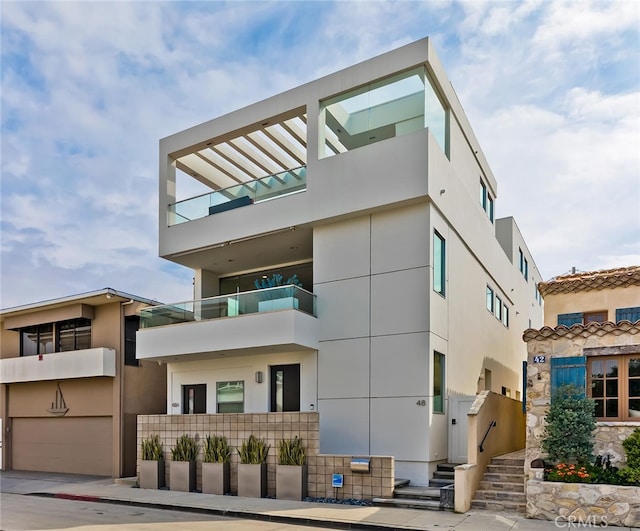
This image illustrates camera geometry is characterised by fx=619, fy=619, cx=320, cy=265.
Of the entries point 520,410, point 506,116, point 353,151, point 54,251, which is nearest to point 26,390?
point 54,251

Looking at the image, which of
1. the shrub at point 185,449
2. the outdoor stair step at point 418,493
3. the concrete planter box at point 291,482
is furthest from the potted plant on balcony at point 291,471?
the shrub at point 185,449

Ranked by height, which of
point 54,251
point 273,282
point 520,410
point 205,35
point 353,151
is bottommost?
point 520,410

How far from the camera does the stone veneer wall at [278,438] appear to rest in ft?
44.8

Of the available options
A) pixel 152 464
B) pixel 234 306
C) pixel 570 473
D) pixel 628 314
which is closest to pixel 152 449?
pixel 152 464

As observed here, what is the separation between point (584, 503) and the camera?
11180 mm

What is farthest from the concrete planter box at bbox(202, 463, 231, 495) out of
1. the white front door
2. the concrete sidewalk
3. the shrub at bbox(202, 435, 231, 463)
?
the white front door

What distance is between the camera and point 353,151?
16359mm

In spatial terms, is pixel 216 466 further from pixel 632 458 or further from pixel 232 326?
pixel 632 458

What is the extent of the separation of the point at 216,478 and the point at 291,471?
2465 mm

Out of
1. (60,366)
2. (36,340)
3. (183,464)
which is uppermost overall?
(36,340)

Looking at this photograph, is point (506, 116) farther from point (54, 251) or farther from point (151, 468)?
point (54, 251)

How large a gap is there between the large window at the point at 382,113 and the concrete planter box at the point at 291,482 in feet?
26.9

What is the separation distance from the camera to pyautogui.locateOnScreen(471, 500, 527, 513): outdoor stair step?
39.8ft

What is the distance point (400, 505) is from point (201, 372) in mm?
8329
